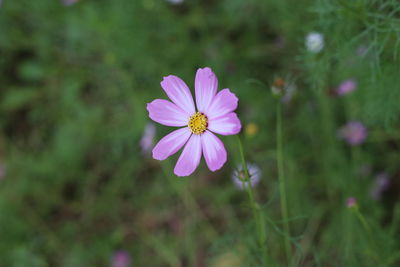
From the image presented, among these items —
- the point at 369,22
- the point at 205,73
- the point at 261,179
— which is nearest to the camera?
the point at 205,73

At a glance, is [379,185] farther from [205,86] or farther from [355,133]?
[205,86]

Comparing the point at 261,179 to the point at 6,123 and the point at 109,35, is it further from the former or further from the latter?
the point at 6,123

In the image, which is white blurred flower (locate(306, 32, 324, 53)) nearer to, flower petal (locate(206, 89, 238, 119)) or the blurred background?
the blurred background

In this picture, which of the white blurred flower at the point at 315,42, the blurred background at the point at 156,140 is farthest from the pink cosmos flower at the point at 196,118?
the blurred background at the point at 156,140

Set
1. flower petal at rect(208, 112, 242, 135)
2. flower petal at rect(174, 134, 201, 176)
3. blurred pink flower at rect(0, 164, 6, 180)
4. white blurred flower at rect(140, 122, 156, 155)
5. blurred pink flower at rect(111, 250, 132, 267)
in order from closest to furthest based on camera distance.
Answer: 1. flower petal at rect(208, 112, 242, 135)
2. flower petal at rect(174, 134, 201, 176)
3. white blurred flower at rect(140, 122, 156, 155)
4. blurred pink flower at rect(111, 250, 132, 267)
5. blurred pink flower at rect(0, 164, 6, 180)

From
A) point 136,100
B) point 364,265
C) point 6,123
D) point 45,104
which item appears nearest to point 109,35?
point 136,100

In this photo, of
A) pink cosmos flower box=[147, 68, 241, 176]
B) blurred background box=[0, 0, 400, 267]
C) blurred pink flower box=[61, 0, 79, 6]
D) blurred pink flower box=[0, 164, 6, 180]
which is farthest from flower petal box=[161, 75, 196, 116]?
blurred pink flower box=[0, 164, 6, 180]
